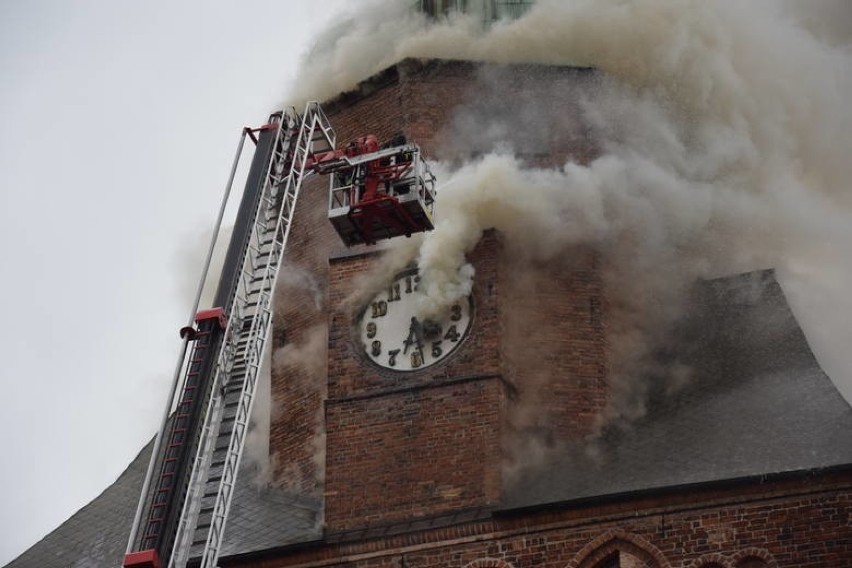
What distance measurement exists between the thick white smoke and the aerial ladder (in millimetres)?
1009

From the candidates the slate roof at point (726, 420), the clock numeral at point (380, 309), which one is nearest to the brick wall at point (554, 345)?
the slate roof at point (726, 420)

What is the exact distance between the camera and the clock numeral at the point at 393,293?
39812 millimetres

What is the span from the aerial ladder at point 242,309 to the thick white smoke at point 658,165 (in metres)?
1.01

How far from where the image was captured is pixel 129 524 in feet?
134

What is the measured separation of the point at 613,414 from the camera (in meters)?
38.6

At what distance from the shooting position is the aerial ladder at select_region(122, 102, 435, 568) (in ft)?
117

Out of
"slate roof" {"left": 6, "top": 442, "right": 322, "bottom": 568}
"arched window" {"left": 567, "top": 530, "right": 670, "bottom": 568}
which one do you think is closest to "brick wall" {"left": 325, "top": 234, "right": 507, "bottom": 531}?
"slate roof" {"left": 6, "top": 442, "right": 322, "bottom": 568}

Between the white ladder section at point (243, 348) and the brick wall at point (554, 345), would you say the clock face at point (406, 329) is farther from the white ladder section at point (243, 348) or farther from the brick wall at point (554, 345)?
the white ladder section at point (243, 348)

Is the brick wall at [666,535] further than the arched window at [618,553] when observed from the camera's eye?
No

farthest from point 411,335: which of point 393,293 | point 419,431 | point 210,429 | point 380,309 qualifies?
point 210,429

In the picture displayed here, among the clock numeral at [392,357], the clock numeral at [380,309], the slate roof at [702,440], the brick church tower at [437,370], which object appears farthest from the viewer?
the clock numeral at [380,309]

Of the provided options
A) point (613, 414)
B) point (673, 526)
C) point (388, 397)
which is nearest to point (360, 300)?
point (388, 397)

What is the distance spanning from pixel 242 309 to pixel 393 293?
2670mm

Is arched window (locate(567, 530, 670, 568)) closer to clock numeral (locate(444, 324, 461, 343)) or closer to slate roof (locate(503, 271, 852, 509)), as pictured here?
slate roof (locate(503, 271, 852, 509))
